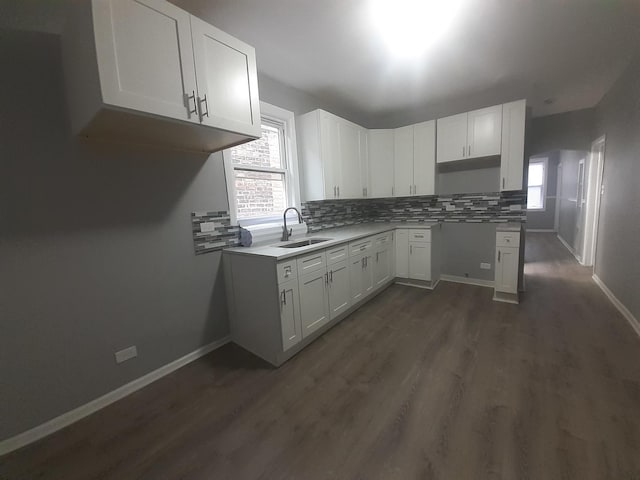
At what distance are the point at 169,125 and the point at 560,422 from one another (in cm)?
282

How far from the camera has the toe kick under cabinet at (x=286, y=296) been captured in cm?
201

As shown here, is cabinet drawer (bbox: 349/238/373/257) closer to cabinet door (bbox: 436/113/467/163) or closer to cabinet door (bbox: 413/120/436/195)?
cabinet door (bbox: 413/120/436/195)

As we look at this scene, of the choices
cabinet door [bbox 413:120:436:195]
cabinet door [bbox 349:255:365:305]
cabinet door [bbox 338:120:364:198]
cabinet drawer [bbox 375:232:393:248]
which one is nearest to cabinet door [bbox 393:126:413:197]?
cabinet door [bbox 413:120:436:195]

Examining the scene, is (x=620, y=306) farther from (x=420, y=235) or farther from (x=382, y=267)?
(x=382, y=267)

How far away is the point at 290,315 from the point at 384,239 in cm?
189

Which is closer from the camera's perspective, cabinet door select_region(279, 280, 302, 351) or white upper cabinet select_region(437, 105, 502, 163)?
cabinet door select_region(279, 280, 302, 351)

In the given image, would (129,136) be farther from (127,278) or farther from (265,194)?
(265,194)

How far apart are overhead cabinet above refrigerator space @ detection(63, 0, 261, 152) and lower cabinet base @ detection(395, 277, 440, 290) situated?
2.92 metres

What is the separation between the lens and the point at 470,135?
10.9 feet

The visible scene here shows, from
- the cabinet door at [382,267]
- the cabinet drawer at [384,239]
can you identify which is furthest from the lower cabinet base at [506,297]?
the cabinet drawer at [384,239]

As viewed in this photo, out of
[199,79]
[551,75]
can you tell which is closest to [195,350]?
[199,79]

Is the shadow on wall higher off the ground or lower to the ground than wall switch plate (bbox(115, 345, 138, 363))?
higher

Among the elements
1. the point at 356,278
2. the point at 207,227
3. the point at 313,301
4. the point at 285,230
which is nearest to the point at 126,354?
the point at 207,227

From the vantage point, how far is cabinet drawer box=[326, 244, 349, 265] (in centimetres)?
246
